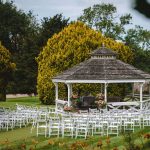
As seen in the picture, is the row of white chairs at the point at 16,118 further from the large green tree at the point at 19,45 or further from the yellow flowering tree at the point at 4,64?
the large green tree at the point at 19,45

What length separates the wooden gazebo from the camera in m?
31.5

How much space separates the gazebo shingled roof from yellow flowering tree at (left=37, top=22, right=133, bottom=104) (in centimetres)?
868

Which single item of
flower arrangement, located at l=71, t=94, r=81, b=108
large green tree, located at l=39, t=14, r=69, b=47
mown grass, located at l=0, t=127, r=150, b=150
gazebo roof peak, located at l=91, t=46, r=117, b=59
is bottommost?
mown grass, located at l=0, t=127, r=150, b=150

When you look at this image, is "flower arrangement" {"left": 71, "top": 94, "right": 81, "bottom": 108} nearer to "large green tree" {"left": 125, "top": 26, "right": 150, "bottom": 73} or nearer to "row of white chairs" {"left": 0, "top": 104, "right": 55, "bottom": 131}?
"row of white chairs" {"left": 0, "top": 104, "right": 55, "bottom": 131}

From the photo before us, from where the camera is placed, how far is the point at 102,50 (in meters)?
34.8

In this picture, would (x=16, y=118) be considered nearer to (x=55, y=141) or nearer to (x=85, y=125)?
(x=85, y=125)

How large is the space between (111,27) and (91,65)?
32646 millimetres

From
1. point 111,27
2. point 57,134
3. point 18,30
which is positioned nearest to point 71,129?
point 57,134

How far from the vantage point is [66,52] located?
44.0 m

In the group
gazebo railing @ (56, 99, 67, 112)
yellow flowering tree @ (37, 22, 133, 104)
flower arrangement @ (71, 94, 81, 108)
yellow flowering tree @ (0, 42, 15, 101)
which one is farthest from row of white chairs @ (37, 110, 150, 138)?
yellow flowering tree @ (0, 42, 15, 101)

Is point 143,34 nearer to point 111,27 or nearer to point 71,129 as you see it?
point 111,27

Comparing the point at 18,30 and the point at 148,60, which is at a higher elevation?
the point at 18,30

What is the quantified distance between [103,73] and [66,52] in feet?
39.9

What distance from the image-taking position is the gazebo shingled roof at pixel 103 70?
31.8m
